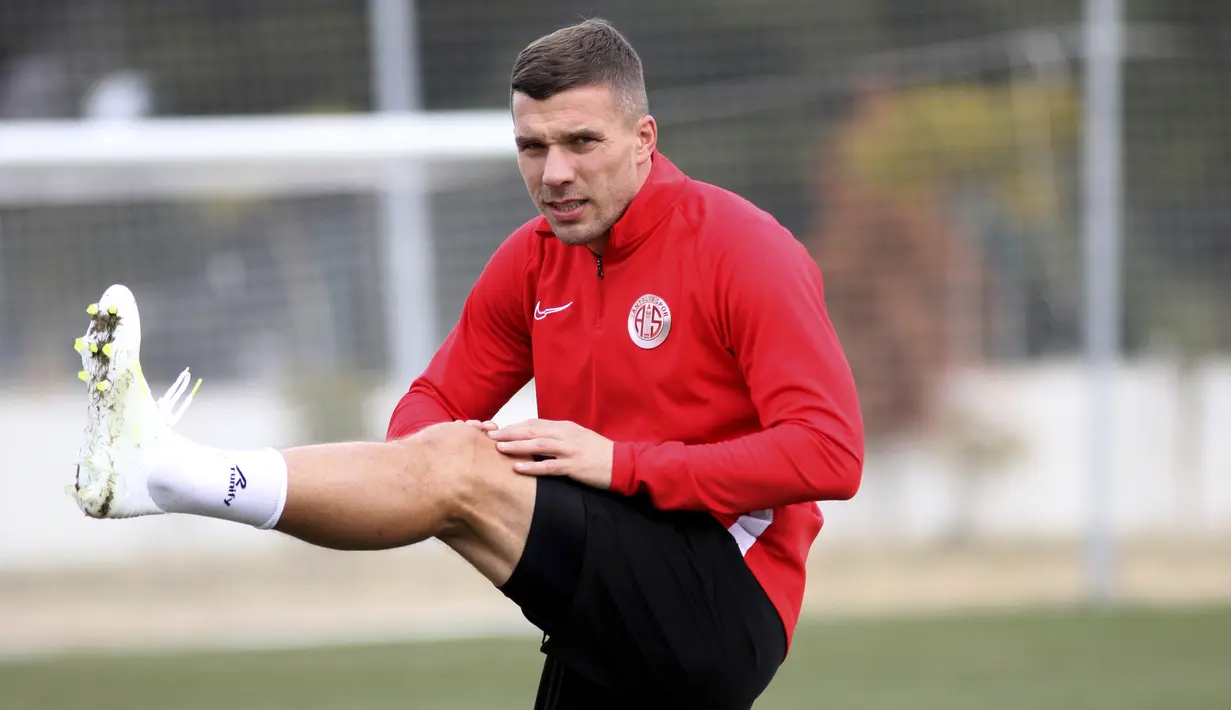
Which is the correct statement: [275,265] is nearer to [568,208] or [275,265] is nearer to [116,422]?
[568,208]

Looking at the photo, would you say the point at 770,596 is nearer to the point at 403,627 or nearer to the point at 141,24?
the point at 403,627

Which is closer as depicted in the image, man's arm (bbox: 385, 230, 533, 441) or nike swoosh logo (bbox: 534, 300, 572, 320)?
nike swoosh logo (bbox: 534, 300, 572, 320)

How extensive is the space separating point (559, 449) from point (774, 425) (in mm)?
417

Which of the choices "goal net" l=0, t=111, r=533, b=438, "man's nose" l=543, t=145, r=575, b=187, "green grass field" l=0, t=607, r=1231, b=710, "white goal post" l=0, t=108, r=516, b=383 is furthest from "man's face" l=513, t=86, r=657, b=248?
"goal net" l=0, t=111, r=533, b=438

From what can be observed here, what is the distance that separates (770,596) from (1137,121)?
6693 millimetres

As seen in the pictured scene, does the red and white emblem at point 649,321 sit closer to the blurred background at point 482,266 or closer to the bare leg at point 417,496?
the bare leg at point 417,496

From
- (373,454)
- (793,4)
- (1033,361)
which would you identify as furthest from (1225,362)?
(373,454)

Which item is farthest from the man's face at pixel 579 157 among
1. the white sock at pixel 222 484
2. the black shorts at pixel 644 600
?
the white sock at pixel 222 484

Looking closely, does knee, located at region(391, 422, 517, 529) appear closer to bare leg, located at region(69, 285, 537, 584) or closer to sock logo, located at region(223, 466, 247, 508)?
bare leg, located at region(69, 285, 537, 584)

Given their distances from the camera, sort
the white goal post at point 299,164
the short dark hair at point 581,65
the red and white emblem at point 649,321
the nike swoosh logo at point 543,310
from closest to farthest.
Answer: the short dark hair at point 581,65 < the red and white emblem at point 649,321 < the nike swoosh logo at point 543,310 < the white goal post at point 299,164

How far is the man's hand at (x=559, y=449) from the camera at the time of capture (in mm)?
2820

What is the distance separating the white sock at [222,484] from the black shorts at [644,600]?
19.1 inches

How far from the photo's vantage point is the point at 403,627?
27.1 feet

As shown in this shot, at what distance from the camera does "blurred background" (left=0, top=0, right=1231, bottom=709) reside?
27.0 ft
